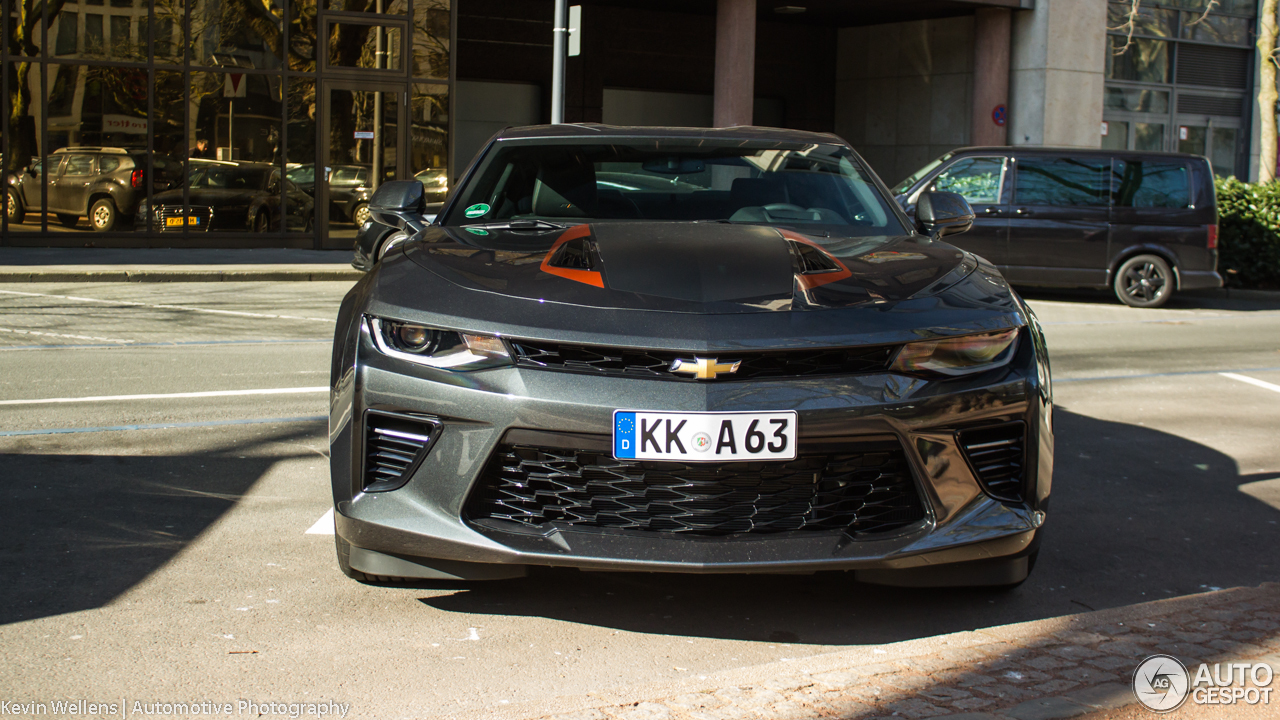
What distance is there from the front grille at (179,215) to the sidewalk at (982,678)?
57.7 ft

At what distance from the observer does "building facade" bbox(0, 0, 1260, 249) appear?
60.6 ft

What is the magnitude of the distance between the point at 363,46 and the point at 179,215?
3.89 meters

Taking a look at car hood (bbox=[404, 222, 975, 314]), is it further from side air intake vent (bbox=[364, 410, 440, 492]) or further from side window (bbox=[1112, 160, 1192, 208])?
side window (bbox=[1112, 160, 1192, 208])

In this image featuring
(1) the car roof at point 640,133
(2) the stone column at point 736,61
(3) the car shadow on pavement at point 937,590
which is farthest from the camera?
(2) the stone column at point 736,61

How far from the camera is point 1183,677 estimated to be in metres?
3.09

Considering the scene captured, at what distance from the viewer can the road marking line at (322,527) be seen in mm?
4547

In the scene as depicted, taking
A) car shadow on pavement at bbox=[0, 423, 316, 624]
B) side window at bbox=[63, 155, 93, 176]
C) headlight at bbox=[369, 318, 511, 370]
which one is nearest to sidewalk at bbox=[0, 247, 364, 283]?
side window at bbox=[63, 155, 93, 176]

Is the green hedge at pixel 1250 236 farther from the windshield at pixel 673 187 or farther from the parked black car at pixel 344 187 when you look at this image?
the windshield at pixel 673 187

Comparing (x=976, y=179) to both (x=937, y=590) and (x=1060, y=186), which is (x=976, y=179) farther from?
(x=937, y=590)

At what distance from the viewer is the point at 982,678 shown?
3.06 m

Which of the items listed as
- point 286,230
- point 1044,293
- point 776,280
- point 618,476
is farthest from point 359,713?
point 286,230

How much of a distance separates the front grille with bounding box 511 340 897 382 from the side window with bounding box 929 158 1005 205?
40.7 feet

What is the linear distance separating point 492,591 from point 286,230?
1663cm

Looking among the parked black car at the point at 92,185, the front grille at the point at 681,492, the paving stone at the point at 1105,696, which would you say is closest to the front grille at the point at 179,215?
the parked black car at the point at 92,185
